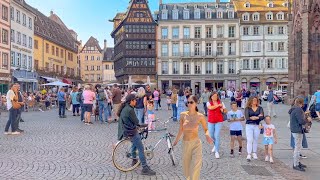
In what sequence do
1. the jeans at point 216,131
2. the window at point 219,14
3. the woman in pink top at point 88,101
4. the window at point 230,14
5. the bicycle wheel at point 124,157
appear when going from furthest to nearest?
the window at point 219,14
the window at point 230,14
the woman in pink top at point 88,101
the jeans at point 216,131
the bicycle wheel at point 124,157

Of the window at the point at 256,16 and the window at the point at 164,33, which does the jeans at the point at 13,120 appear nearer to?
the window at the point at 164,33

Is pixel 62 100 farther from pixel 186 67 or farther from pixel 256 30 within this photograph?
pixel 256 30

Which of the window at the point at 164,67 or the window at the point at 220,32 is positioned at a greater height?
the window at the point at 220,32

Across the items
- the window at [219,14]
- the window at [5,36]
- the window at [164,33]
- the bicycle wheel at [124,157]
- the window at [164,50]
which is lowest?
the bicycle wheel at [124,157]

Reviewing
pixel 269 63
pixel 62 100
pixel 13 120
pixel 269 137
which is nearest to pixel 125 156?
pixel 269 137

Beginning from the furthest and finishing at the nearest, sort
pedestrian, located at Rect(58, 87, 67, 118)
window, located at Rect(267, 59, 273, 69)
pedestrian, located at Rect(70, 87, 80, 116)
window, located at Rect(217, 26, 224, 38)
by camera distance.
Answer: window, located at Rect(217, 26, 224, 38)
window, located at Rect(267, 59, 273, 69)
pedestrian, located at Rect(70, 87, 80, 116)
pedestrian, located at Rect(58, 87, 67, 118)

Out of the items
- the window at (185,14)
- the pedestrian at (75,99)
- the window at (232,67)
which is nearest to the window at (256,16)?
the window at (232,67)

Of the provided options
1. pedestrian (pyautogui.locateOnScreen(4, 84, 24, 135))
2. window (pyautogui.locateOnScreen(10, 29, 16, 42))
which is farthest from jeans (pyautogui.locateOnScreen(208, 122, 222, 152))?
window (pyautogui.locateOnScreen(10, 29, 16, 42))

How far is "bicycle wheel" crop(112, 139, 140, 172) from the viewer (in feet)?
27.6

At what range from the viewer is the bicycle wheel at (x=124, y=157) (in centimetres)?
841

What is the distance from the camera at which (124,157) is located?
340 inches

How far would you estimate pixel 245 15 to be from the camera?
6850 centimetres

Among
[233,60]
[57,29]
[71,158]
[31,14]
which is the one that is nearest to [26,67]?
[31,14]

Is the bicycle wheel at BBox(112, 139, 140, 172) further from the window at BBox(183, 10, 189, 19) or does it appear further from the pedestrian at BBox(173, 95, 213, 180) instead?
the window at BBox(183, 10, 189, 19)
